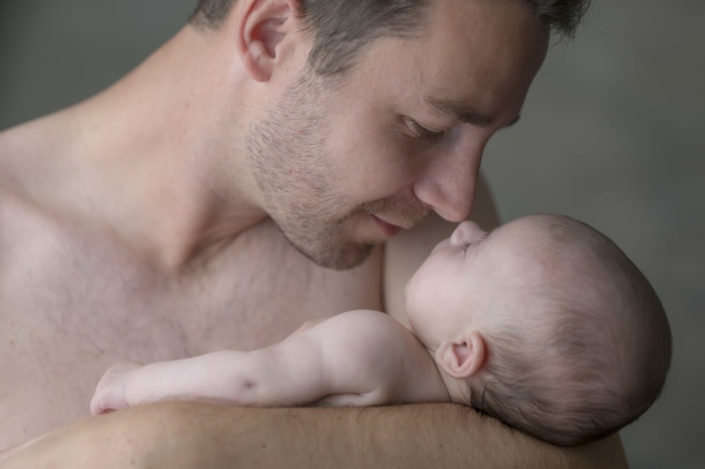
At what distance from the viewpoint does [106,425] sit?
1.02m

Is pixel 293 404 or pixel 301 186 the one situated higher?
pixel 301 186

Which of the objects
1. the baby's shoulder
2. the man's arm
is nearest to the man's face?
the baby's shoulder

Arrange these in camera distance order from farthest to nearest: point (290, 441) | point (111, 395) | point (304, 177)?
point (304, 177), point (111, 395), point (290, 441)

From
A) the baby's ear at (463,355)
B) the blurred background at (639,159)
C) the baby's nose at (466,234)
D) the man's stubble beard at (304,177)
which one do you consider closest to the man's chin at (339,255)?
the man's stubble beard at (304,177)

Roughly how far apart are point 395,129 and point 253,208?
44 cm

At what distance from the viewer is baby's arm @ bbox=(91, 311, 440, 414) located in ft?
3.73

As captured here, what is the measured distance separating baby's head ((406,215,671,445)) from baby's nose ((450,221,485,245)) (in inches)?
3.2

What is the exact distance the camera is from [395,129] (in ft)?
4.33

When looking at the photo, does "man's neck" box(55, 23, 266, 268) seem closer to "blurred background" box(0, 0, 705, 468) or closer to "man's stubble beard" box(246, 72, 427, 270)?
"man's stubble beard" box(246, 72, 427, 270)

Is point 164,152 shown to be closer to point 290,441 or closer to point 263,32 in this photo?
point 263,32

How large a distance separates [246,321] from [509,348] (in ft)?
2.12

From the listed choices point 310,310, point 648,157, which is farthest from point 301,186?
A: point 648,157

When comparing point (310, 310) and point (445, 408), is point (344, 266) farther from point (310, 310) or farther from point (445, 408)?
point (445, 408)

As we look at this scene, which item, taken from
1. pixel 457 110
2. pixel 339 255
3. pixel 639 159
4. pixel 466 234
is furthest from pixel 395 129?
pixel 639 159
